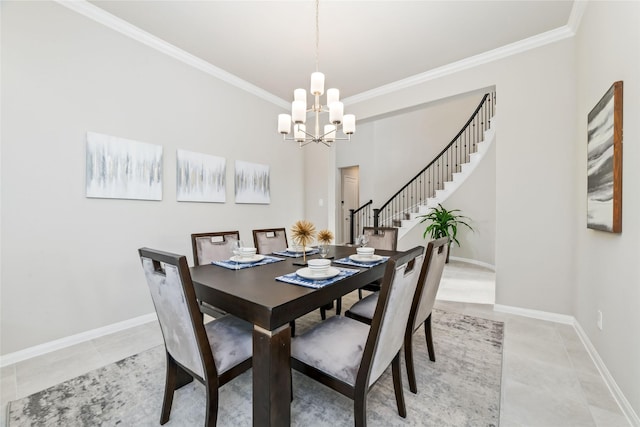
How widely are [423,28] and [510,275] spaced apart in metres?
2.66

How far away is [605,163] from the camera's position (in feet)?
5.82

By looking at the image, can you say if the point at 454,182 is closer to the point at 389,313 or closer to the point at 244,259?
the point at 244,259

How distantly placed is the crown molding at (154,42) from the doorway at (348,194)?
4.46 m

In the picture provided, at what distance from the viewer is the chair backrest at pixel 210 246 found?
2197 mm

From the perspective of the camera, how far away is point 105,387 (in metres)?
1.64

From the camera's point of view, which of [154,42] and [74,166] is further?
[154,42]

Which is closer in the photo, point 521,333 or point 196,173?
point 521,333

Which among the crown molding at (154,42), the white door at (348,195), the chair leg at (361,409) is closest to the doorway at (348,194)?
the white door at (348,195)

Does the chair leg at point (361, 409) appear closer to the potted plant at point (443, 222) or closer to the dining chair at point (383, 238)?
the dining chair at point (383, 238)

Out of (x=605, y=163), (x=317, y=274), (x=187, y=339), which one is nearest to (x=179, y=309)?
(x=187, y=339)

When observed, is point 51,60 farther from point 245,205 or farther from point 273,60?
point 245,205

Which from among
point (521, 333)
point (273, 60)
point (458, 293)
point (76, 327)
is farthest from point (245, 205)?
point (521, 333)

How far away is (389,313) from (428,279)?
1.97 ft

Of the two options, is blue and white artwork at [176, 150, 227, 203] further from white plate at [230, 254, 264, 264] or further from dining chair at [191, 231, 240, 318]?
white plate at [230, 254, 264, 264]
